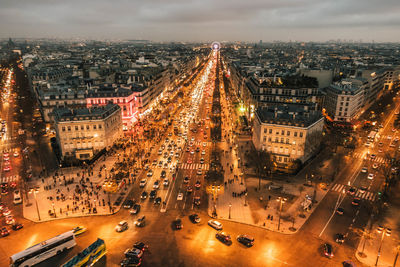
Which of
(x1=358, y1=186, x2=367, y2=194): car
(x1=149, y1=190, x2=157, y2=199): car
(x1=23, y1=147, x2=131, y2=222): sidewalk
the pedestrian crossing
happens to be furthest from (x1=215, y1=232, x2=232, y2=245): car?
the pedestrian crossing

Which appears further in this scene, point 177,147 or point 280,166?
point 177,147

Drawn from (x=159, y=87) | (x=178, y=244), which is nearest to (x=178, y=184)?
(x=178, y=244)

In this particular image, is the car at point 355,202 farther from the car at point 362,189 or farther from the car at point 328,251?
the car at point 328,251

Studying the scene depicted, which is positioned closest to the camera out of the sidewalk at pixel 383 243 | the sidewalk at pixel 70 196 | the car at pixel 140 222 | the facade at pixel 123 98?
the sidewalk at pixel 383 243

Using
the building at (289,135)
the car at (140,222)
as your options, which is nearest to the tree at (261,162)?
the building at (289,135)

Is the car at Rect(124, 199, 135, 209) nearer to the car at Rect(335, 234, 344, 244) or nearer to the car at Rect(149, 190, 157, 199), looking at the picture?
the car at Rect(149, 190, 157, 199)

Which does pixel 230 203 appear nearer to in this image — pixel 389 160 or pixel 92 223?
pixel 92 223
